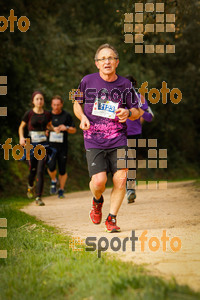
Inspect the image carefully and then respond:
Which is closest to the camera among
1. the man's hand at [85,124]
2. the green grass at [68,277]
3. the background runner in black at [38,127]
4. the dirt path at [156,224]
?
the green grass at [68,277]

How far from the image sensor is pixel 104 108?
19.7 ft

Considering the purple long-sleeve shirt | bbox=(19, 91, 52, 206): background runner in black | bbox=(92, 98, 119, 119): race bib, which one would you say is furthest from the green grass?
bbox=(19, 91, 52, 206): background runner in black

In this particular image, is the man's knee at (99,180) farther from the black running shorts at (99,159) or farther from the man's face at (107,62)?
the man's face at (107,62)

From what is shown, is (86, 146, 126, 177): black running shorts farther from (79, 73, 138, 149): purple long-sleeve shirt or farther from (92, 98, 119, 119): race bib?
(92, 98, 119, 119): race bib

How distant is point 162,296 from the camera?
10.4ft

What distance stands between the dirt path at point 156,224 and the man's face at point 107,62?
1.96 m

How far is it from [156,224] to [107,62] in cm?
222

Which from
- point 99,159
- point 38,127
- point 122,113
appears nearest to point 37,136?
point 38,127

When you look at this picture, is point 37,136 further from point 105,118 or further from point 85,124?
point 85,124

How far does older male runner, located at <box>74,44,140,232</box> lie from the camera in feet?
19.8

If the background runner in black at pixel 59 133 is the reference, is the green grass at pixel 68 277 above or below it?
below

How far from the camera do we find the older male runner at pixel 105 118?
6.04 m

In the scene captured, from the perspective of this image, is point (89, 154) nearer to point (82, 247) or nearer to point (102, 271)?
point (82, 247)

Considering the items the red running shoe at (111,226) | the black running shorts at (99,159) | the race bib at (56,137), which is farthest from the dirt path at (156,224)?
the race bib at (56,137)
